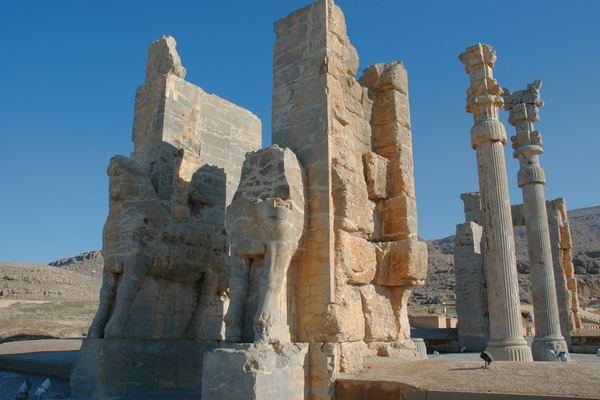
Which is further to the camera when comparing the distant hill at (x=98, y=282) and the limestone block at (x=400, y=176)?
the distant hill at (x=98, y=282)

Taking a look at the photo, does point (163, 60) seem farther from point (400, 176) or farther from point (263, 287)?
point (263, 287)

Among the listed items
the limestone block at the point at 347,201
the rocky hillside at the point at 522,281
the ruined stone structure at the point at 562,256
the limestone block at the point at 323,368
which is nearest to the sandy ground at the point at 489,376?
the limestone block at the point at 323,368

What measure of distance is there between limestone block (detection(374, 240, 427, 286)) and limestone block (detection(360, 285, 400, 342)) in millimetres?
144

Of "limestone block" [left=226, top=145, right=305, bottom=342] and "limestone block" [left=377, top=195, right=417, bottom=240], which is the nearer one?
"limestone block" [left=226, top=145, right=305, bottom=342]

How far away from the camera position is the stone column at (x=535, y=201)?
11.7 m

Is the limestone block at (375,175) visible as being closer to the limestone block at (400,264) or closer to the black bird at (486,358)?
the limestone block at (400,264)

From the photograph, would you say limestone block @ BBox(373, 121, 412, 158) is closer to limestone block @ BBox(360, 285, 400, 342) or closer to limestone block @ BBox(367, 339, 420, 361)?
limestone block @ BBox(360, 285, 400, 342)

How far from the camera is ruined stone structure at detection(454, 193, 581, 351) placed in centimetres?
1598

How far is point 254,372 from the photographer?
13.6 feet

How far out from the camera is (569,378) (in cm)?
374

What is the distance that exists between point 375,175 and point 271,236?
1748mm

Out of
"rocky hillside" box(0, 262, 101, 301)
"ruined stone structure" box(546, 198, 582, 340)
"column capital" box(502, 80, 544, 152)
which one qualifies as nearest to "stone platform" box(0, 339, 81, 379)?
"column capital" box(502, 80, 544, 152)

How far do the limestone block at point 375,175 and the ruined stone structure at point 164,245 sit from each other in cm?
273

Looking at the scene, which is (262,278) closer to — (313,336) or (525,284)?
(313,336)
